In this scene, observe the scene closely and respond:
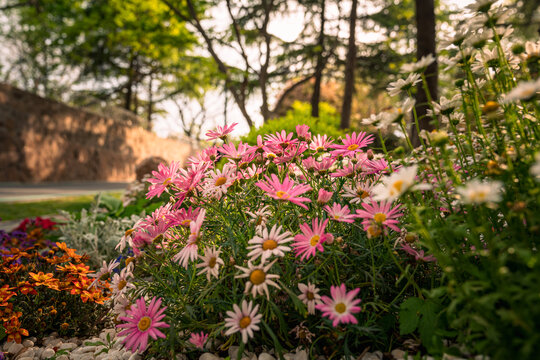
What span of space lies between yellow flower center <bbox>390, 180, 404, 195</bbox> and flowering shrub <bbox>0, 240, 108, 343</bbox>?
5.30 feet

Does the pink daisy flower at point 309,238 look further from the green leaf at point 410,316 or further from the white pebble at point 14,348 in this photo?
the white pebble at point 14,348

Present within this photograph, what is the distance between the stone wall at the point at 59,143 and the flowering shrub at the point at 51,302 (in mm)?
7584

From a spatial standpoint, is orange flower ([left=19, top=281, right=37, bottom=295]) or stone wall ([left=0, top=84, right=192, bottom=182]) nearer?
orange flower ([left=19, top=281, right=37, bottom=295])

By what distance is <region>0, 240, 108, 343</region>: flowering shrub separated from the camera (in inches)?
69.5

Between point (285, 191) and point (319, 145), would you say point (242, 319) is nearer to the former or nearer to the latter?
point (285, 191)

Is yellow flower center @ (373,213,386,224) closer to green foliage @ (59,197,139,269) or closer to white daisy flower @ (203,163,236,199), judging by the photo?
white daisy flower @ (203,163,236,199)

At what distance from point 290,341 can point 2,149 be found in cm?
915

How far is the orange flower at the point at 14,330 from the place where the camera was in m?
1.66

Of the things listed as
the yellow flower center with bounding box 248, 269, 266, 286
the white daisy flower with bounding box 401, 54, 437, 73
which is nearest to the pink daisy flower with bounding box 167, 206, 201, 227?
the yellow flower center with bounding box 248, 269, 266, 286

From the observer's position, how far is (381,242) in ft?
4.73

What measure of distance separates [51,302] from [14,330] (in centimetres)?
35

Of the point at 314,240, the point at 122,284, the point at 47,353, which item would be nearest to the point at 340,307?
the point at 314,240

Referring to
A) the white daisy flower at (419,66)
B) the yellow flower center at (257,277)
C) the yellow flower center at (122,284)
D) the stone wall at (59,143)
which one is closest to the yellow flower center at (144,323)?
the yellow flower center at (122,284)

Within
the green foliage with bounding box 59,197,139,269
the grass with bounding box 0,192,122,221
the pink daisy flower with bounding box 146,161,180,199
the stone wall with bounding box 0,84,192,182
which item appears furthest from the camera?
the stone wall with bounding box 0,84,192,182
